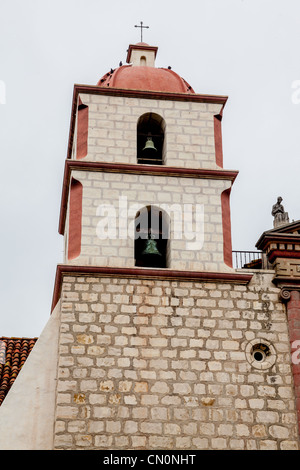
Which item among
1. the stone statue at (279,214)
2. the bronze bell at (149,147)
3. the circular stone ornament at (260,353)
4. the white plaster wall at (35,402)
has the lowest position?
the white plaster wall at (35,402)

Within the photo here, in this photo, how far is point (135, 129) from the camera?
16219 mm

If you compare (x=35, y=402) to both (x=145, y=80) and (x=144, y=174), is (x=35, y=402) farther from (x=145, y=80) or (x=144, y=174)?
(x=145, y=80)

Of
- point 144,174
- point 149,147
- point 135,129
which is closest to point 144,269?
point 144,174

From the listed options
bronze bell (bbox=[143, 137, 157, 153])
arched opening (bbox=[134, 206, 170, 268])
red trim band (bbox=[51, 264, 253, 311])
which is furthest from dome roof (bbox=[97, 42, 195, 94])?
red trim band (bbox=[51, 264, 253, 311])

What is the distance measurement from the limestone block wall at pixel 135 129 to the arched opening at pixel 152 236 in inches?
38.3

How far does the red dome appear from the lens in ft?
55.4

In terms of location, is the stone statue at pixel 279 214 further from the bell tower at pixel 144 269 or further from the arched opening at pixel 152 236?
the arched opening at pixel 152 236

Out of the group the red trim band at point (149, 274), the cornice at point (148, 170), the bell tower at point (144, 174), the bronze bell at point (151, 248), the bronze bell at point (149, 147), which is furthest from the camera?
the bronze bell at point (149, 147)

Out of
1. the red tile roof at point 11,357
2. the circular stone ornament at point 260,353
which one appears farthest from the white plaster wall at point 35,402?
the circular stone ornament at point 260,353

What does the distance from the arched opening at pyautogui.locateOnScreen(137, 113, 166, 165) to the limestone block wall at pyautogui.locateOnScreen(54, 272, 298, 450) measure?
277 centimetres

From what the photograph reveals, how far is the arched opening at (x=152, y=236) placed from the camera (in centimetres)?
1545

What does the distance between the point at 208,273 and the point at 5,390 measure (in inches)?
178

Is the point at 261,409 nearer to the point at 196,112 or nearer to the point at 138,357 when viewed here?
the point at 138,357

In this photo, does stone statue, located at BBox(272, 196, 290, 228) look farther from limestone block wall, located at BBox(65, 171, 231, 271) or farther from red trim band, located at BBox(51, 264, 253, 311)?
red trim band, located at BBox(51, 264, 253, 311)
